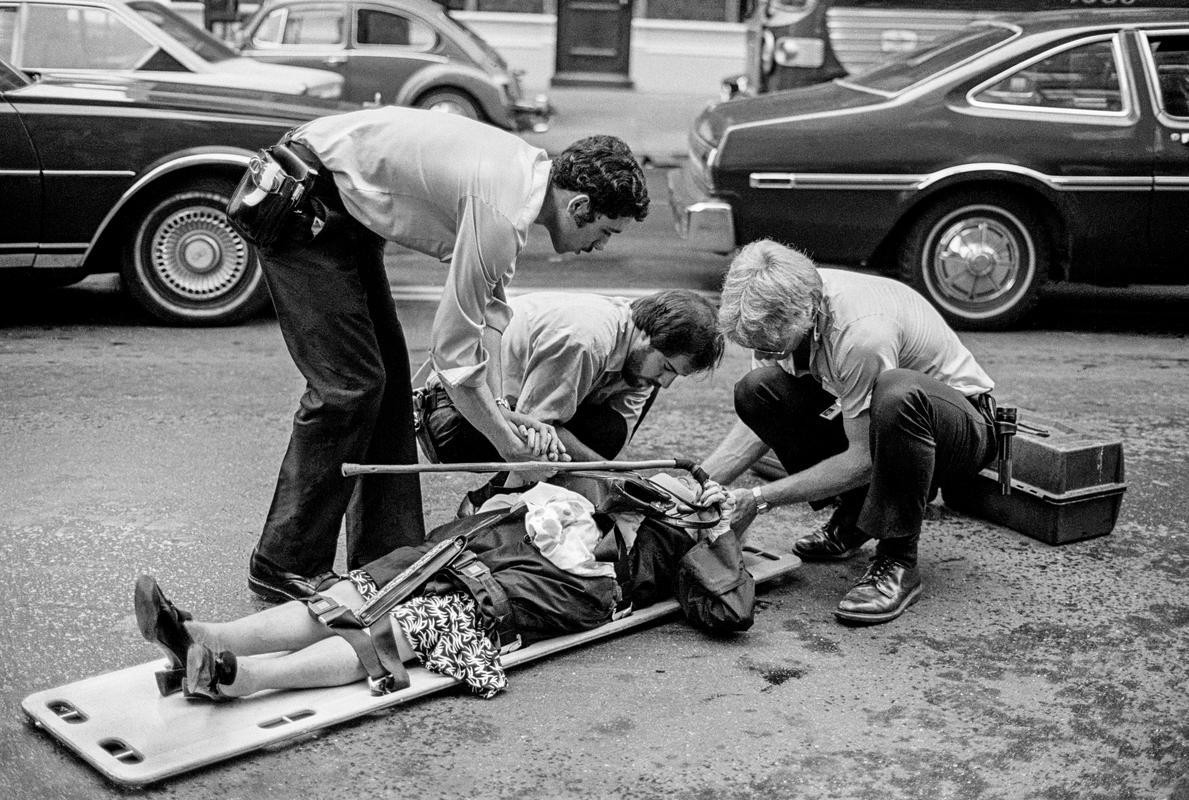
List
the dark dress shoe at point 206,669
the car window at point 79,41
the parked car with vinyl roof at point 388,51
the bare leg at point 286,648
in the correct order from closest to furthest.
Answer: the dark dress shoe at point 206,669 → the bare leg at point 286,648 → the car window at point 79,41 → the parked car with vinyl roof at point 388,51

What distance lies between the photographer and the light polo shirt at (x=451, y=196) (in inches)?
142

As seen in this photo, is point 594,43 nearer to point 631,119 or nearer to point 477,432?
point 631,119

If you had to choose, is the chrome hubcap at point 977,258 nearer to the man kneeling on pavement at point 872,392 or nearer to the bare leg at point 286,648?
the man kneeling on pavement at point 872,392

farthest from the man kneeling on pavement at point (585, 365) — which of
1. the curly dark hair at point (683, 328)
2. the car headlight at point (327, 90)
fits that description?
the car headlight at point (327, 90)

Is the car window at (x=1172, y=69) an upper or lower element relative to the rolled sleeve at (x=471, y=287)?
upper

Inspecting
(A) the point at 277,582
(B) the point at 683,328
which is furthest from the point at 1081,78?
(A) the point at 277,582

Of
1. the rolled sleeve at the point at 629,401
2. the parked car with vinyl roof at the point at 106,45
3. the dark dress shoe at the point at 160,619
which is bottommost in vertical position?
the dark dress shoe at the point at 160,619

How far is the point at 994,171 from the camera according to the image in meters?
7.55

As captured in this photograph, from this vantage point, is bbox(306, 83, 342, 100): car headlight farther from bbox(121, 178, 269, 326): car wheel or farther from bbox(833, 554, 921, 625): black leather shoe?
bbox(833, 554, 921, 625): black leather shoe

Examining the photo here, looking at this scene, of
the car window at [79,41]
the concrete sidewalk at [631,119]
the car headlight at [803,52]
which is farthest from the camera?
the concrete sidewalk at [631,119]

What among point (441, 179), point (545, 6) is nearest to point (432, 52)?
point (545, 6)

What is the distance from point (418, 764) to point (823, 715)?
40.2 inches

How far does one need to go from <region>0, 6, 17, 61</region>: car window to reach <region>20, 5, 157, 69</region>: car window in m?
0.07

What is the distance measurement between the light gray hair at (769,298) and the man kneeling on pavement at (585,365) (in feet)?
0.35
